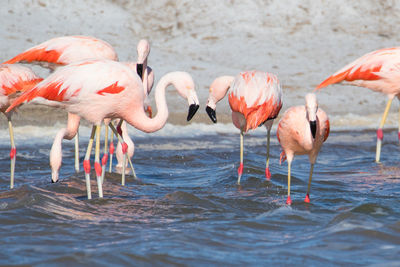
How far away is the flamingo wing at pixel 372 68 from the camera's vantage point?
666 cm

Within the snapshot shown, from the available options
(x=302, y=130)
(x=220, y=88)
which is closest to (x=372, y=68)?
(x=220, y=88)

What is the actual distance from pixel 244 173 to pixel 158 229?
8.24 feet

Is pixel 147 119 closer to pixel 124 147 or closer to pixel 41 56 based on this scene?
pixel 124 147

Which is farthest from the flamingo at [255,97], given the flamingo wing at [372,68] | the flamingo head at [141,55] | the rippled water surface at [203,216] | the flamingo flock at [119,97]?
the flamingo wing at [372,68]

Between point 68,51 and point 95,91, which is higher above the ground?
point 68,51

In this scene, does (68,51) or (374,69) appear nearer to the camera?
(68,51)

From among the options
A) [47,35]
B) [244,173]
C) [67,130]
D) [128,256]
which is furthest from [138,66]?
[47,35]

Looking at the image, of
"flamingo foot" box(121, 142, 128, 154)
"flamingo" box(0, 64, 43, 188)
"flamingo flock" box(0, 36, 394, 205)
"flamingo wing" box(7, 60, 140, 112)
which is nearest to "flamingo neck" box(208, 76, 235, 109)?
"flamingo flock" box(0, 36, 394, 205)

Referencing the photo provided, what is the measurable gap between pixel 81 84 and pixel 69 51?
4.34 feet

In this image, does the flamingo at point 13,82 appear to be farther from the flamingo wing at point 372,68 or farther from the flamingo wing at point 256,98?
the flamingo wing at point 372,68

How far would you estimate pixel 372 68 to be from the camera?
668 cm

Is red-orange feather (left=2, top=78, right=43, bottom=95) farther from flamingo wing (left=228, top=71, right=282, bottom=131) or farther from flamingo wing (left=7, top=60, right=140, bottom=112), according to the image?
flamingo wing (left=228, top=71, right=282, bottom=131)

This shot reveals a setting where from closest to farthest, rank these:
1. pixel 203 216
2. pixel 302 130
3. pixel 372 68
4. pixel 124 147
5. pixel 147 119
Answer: pixel 203 216
pixel 302 130
pixel 147 119
pixel 124 147
pixel 372 68

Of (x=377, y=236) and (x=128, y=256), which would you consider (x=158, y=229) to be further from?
(x=377, y=236)
